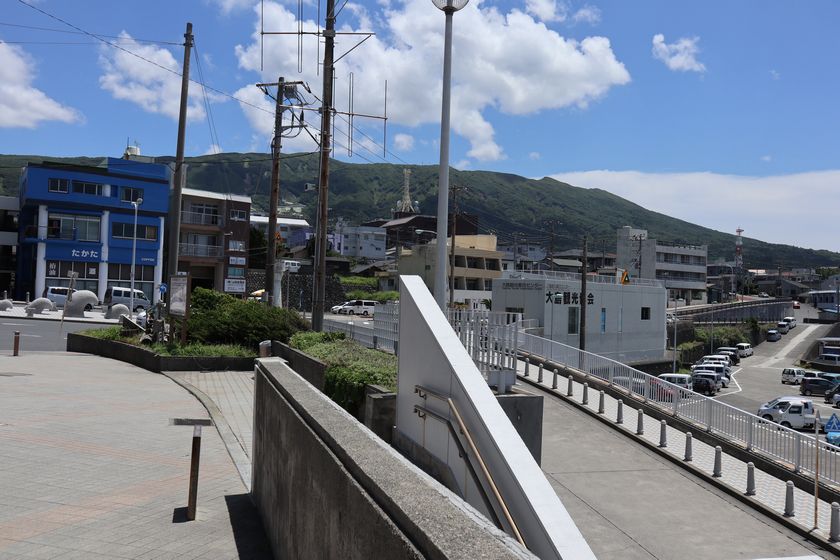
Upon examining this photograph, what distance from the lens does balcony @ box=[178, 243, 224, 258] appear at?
211 feet

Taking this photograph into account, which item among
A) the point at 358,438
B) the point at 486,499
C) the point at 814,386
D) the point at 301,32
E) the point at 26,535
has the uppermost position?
the point at 301,32

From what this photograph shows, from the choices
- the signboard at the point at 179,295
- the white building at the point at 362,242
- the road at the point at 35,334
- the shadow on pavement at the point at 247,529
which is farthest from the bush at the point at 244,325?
the white building at the point at 362,242

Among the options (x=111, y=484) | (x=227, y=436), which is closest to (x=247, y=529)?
(x=111, y=484)

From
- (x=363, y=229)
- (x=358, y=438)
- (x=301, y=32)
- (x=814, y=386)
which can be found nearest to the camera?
(x=358, y=438)

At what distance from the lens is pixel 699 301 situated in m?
135

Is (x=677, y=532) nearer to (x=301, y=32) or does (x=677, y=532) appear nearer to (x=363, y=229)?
(x=301, y=32)

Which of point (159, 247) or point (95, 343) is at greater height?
point (159, 247)

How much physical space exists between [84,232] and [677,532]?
58.9 meters

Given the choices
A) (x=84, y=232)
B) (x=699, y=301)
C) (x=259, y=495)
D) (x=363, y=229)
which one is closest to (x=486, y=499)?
(x=259, y=495)

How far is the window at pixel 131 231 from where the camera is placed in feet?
197

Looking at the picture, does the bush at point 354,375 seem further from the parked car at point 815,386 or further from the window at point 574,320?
the parked car at point 815,386

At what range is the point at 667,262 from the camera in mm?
123000

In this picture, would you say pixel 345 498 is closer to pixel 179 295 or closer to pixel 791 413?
pixel 179 295

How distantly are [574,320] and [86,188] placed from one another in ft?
142
